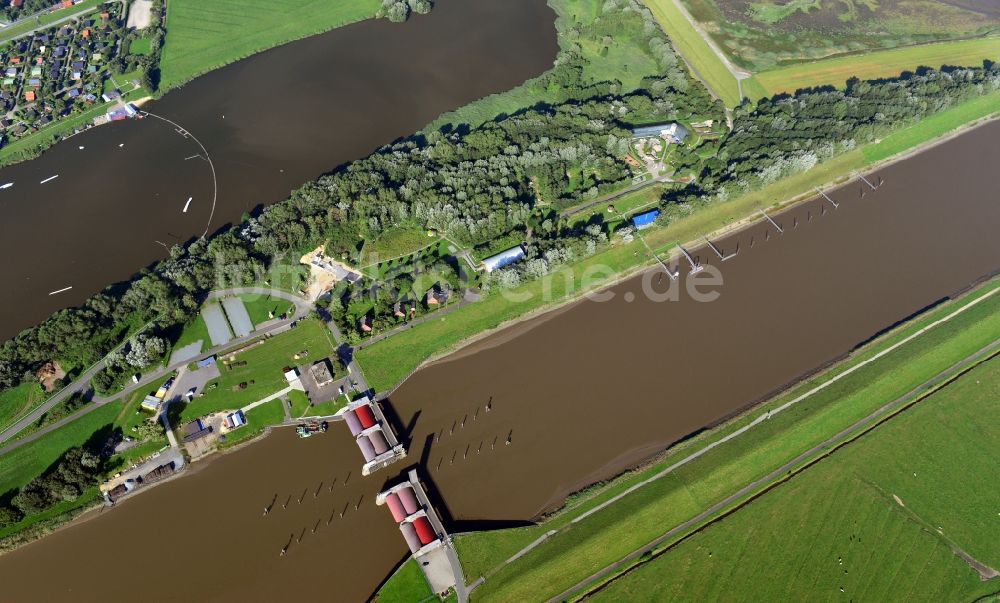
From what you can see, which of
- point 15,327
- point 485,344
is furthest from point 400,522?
point 15,327

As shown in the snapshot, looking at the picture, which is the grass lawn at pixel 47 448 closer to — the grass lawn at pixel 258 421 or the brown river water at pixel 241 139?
A: the grass lawn at pixel 258 421

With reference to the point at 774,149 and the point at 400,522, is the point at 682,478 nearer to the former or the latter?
the point at 400,522

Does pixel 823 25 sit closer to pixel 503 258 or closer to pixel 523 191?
pixel 523 191

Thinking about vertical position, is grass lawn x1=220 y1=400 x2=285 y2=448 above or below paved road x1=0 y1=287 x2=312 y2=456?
below

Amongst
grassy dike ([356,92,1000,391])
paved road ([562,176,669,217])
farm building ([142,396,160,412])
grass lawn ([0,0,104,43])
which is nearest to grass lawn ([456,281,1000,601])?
grassy dike ([356,92,1000,391])

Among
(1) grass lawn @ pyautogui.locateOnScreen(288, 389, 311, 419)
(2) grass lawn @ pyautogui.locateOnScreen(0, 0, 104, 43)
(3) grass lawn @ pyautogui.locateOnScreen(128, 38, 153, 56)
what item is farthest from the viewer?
(2) grass lawn @ pyautogui.locateOnScreen(0, 0, 104, 43)

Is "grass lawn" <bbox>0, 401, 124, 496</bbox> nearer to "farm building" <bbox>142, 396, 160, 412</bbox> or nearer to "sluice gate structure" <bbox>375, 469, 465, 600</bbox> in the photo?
"farm building" <bbox>142, 396, 160, 412</bbox>
